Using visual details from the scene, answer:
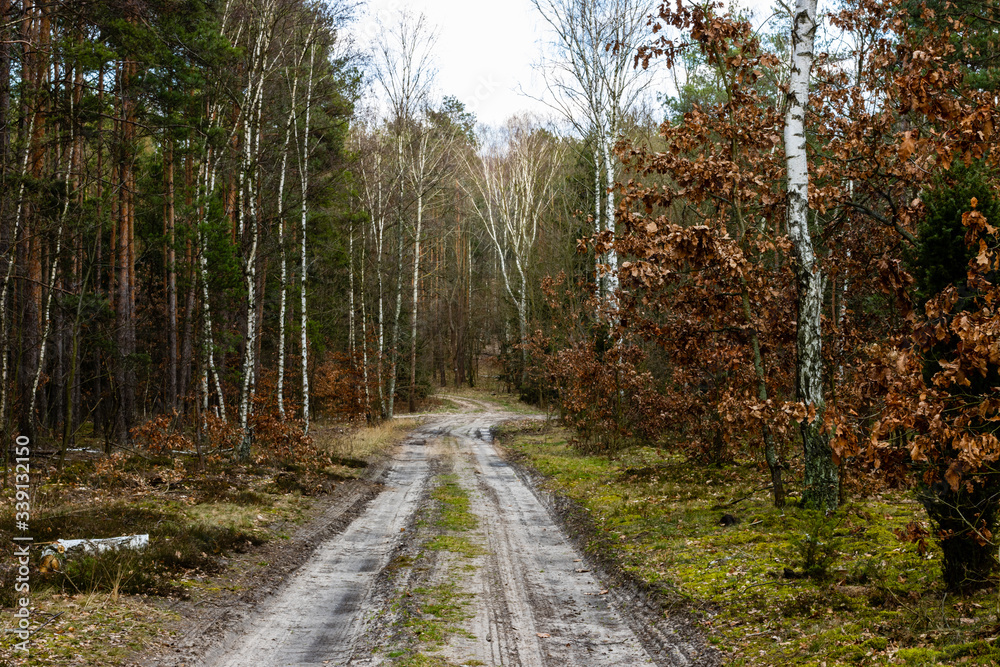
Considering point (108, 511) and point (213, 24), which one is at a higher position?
point (213, 24)

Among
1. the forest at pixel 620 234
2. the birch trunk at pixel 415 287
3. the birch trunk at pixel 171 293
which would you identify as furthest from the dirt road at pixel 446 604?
the birch trunk at pixel 415 287

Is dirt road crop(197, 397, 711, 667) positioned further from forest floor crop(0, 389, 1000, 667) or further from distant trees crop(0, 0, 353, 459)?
distant trees crop(0, 0, 353, 459)

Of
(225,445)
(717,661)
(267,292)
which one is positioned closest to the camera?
(717,661)

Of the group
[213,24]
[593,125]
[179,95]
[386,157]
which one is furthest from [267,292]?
[593,125]

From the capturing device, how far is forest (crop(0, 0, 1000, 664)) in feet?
17.2

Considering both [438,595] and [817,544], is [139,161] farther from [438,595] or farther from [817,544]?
[817,544]

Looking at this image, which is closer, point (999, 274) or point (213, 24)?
point (999, 274)

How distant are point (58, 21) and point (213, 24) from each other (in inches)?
166

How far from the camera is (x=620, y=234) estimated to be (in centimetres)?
1814

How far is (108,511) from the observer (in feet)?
29.6

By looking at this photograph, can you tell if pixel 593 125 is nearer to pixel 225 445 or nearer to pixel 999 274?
pixel 225 445

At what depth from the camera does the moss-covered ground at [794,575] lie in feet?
15.7

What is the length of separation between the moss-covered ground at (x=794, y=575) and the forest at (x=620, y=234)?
1.53 feet

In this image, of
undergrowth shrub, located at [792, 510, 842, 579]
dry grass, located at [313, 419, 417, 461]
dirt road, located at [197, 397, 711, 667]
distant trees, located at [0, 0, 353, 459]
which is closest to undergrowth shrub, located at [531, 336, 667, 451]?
dirt road, located at [197, 397, 711, 667]
